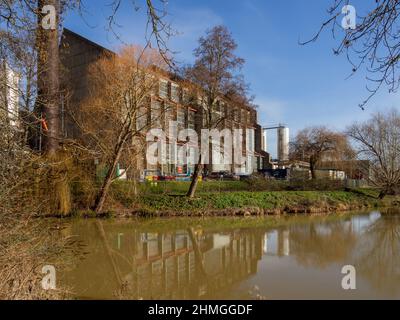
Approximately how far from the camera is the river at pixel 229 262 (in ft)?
21.5

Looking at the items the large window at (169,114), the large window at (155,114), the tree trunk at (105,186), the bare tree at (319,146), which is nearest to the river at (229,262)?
the tree trunk at (105,186)

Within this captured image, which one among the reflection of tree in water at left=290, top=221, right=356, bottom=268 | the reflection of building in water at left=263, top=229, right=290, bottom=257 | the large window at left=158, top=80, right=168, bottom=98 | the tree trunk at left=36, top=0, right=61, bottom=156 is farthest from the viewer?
the large window at left=158, top=80, right=168, bottom=98

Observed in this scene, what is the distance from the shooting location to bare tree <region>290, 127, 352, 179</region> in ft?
123

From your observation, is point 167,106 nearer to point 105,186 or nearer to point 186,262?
point 105,186

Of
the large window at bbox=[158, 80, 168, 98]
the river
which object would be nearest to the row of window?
the large window at bbox=[158, 80, 168, 98]

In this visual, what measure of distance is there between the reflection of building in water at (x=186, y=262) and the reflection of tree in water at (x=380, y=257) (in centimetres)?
244

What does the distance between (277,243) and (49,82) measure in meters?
9.27

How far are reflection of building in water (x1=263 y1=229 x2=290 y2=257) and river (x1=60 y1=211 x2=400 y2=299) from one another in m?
0.03

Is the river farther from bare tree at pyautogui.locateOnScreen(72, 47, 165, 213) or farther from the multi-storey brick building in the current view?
the multi-storey brick building

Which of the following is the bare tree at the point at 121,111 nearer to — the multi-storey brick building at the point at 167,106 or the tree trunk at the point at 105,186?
the tree trunk at the point at 105,186

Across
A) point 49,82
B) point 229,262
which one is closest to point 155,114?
point 49,82

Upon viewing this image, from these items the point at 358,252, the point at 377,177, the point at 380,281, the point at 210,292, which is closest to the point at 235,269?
the point at 210,292

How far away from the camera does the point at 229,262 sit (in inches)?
364

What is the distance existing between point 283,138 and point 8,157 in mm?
66237
